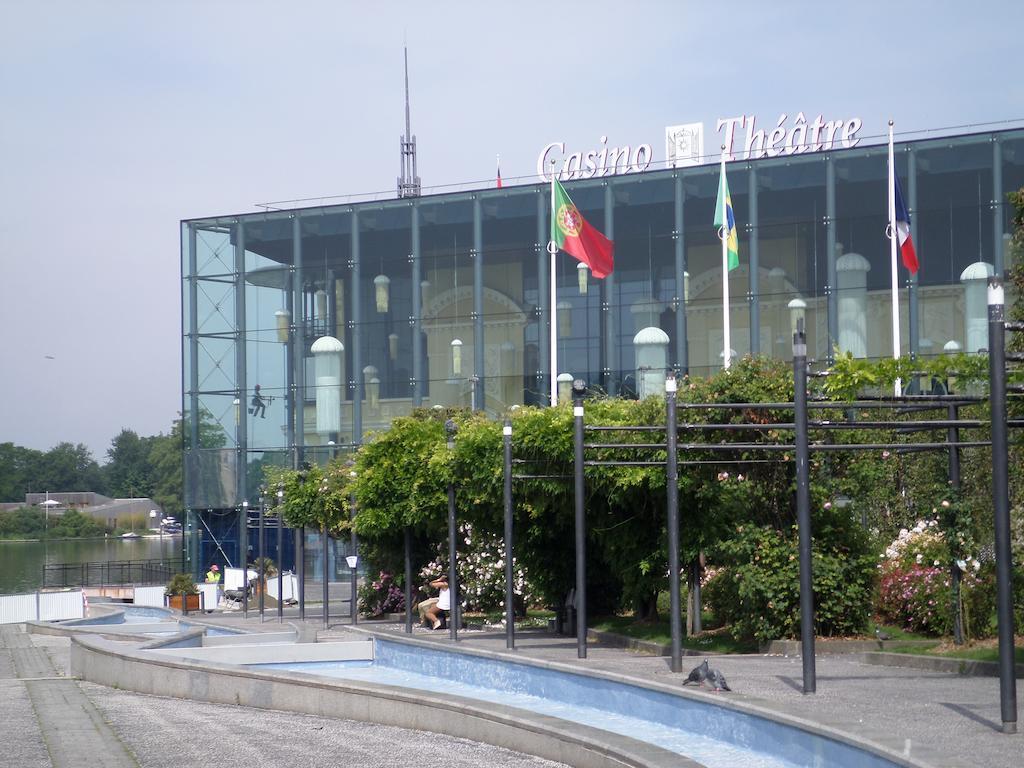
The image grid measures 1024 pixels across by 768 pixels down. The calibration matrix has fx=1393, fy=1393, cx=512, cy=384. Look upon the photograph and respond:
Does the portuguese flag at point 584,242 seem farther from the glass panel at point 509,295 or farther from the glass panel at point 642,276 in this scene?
the glass panel at point 509,295

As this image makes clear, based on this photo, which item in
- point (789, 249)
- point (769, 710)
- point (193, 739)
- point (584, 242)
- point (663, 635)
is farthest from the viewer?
point (789, 249)

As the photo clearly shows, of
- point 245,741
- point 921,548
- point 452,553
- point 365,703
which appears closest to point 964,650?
point 921,548

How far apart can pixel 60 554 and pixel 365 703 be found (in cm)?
11552

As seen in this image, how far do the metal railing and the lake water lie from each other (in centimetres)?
154

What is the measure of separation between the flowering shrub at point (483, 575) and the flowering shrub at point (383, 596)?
2.75 meters

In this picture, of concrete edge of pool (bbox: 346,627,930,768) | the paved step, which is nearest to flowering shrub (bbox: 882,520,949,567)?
concrete edge of pool (bbox: 346,627,930,768)

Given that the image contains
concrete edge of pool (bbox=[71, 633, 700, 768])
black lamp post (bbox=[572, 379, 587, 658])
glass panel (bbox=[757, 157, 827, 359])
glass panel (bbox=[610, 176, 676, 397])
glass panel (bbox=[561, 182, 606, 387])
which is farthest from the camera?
glass panel (bbox=[561, 182, 606, 387])

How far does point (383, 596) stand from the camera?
3369 centimetres

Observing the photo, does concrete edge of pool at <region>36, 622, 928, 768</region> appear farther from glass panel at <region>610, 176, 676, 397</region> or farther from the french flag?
glass panel at <region>610, 176, 676, 397</region>

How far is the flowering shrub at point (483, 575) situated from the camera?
1142 inches

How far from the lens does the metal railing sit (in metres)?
62.9

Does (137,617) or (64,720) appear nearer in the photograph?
(64,720)

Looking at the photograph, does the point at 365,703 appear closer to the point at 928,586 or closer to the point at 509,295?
the point at 928,586

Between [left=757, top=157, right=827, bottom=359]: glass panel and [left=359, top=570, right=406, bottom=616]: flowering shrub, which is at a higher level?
[left=757, top=157, right=827, bottom=359]: glass panel
